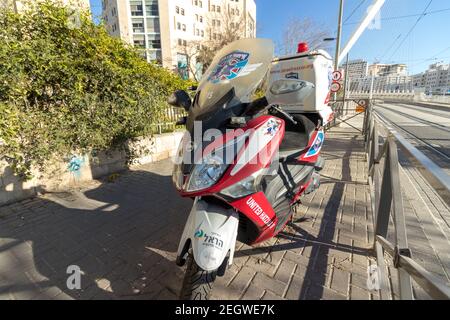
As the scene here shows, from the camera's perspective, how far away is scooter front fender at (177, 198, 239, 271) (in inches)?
53.9

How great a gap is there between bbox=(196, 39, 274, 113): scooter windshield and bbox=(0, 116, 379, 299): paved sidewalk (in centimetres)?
149

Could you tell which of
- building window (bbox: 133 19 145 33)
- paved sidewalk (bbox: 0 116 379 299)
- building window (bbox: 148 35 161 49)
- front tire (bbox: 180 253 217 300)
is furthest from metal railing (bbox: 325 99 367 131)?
building window (bbox: 133 19 145 33)

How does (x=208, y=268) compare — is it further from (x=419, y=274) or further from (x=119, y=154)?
(x=119, y=154)

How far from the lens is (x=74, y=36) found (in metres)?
3.46

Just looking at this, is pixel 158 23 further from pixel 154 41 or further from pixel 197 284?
pixel 197 284

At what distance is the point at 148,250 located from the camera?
7.54ft

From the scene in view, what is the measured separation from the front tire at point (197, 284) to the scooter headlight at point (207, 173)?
21.3 inches

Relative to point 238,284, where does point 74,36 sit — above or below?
above

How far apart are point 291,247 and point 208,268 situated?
1.26 meters

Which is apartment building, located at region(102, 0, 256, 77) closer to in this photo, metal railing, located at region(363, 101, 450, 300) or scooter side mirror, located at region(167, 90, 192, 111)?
scooter side mirror, located at region(167, 90, 192, 111)

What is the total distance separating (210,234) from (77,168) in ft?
11.5

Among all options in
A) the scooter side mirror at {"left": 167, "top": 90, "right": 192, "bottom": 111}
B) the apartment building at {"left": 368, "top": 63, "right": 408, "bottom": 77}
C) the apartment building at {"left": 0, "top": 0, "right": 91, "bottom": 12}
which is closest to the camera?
the scooter side mirror at {"left": 167, "top": 90, "right": 192, "bottom": 111}

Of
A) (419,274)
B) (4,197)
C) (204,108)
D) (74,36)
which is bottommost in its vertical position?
(4,197)
